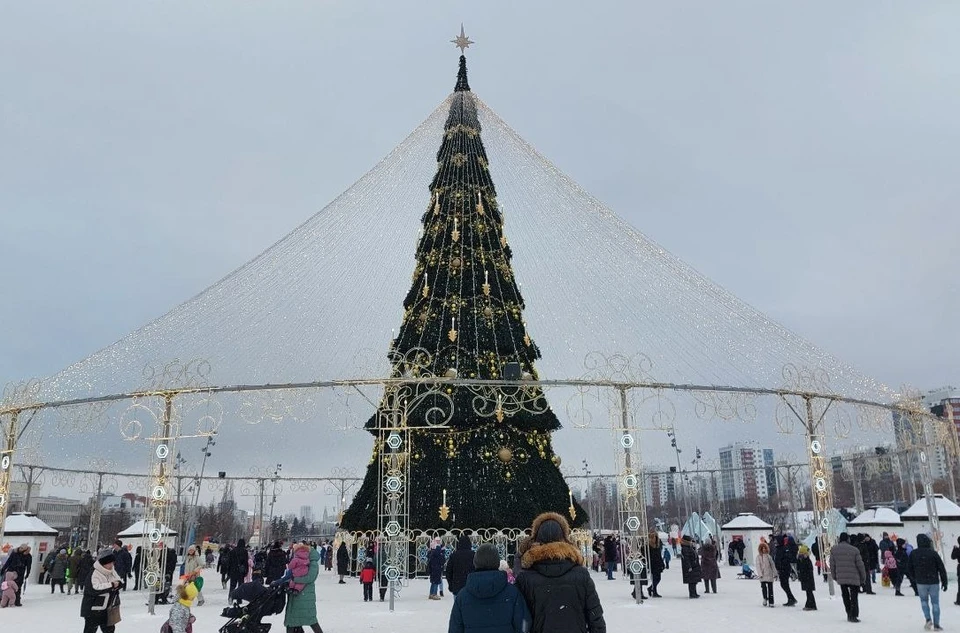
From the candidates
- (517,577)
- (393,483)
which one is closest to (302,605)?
(517,577)

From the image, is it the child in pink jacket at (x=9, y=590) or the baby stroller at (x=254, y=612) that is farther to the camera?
the child in pink jacket at (x=9, y=590)

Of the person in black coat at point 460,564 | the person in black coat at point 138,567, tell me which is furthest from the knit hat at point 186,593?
the person in black coat at point 138,567

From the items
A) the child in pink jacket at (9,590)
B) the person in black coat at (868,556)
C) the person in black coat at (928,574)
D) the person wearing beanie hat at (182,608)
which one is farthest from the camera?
the person in black coat at (868,556)

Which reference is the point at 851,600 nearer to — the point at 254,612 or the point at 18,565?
the point at 254,612

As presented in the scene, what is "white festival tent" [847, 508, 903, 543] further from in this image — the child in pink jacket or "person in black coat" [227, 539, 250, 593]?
the child in pink jacket

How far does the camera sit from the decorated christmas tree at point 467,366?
23062 millimetres

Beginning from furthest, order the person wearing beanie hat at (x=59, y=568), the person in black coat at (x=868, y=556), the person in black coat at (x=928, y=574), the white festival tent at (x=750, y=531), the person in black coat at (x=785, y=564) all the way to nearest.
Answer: the white festival tent at (x=750, y=531)
the person wearing beanie hat at (x=59, y=568)
the person in black coat at (x=868, y=556)
the person in black coat at (x=785, y=564)
the person in black coat at (x=928, y=574)

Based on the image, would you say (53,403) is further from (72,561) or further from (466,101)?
(466,101)

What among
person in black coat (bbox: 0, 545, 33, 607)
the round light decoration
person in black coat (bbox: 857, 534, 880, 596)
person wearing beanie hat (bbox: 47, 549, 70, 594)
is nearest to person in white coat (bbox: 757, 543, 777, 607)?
person in black coat (bbox: 857, 534, 880, 596)

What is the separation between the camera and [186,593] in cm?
812

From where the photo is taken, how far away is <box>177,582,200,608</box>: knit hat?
26.6ft

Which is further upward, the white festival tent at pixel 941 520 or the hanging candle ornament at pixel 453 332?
the hanging candle ornament at pixel 453 332

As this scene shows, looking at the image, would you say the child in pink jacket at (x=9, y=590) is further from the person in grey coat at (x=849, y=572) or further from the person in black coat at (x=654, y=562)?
the person in grey coat at (x=849, y=572)

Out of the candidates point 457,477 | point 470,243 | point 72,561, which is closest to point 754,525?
point 457,477
